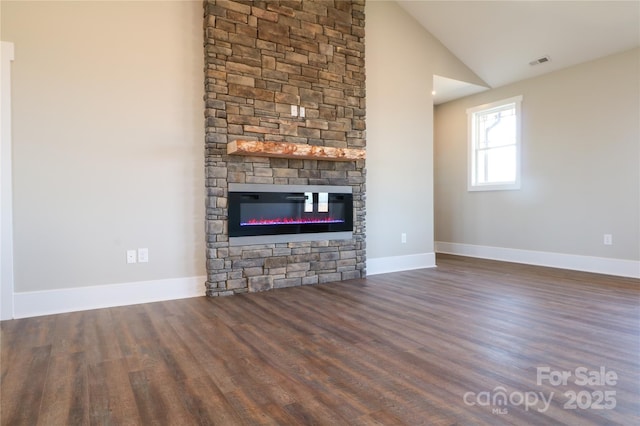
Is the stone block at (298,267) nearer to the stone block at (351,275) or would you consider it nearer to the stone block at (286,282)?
the stone block at (286,282)

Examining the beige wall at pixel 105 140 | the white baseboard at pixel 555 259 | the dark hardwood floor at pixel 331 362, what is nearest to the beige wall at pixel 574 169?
the white baseboard at pixel 555 259

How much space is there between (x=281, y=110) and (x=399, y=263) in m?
2.36

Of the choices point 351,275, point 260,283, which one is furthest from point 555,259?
point 260,283

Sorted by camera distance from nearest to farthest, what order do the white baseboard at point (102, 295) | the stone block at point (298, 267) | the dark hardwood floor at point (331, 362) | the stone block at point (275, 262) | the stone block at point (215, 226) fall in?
the dark hardwood floor at point (331, 362) < the white baseboard at point (102, 295) < the stone block at point (215, 226) < the stone block at point (275, 262) < the stone block at point (298, 267)

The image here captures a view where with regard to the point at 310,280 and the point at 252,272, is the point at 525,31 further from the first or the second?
the point at 252,272

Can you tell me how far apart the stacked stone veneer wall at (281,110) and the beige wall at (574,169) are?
2.50m

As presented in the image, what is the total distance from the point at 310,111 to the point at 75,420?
10.8 ft

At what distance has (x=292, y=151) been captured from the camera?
3.65 metres

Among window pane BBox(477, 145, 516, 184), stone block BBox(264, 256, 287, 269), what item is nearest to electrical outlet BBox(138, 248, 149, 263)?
stone block BBox(264, 256, 287, 269)

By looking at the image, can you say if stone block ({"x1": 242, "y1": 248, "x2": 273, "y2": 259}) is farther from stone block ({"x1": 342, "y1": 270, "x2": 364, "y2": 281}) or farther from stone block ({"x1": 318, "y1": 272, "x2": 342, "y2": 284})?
stone block ({"x1": 342, "y1": 270, "x2": 364, "y2": 281})

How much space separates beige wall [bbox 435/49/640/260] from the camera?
14.3 feet

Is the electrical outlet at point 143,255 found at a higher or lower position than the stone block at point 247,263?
higher

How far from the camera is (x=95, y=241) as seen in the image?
127 inches

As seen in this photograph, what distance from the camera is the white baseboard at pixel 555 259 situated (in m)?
4.40
